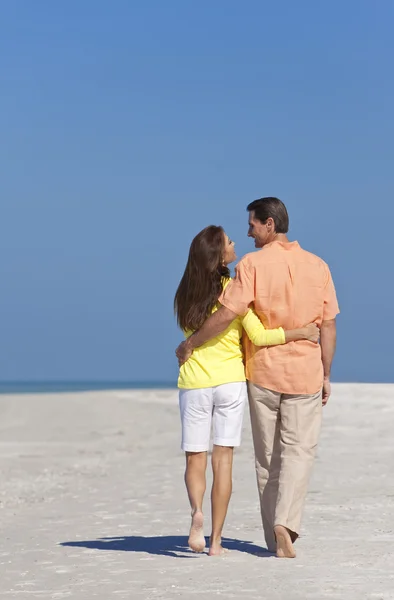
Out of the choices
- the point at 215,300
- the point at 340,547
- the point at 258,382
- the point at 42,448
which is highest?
the point at 215,300

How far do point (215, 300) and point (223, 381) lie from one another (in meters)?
0.44

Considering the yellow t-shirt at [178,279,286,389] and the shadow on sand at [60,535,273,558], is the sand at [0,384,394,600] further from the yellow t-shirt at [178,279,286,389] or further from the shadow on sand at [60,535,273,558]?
the yellow t-shirt at [178,279,286,389]

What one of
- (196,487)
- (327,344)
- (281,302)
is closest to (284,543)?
(196,487)

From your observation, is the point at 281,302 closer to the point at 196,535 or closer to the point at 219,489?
the point at 219,489

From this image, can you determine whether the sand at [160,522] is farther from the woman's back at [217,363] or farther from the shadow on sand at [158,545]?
the woman's back at [217,363]

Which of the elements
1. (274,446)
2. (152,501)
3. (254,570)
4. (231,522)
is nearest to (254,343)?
(274,446)

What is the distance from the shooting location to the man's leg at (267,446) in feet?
19.7

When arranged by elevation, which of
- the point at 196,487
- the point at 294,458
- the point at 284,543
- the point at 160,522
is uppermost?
the point at 294,458

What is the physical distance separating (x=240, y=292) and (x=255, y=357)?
Result: 14.7 inches

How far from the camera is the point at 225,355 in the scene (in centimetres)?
595

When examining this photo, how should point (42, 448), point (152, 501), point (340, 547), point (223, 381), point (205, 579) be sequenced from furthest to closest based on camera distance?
point (42, 448), point (152, 501), point (340, 547), point (223, 381), point (205, 579)

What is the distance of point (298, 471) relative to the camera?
600 centimetres

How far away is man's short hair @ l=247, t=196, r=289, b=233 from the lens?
596 cm

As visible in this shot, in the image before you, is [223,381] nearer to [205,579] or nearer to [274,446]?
[274,446]
